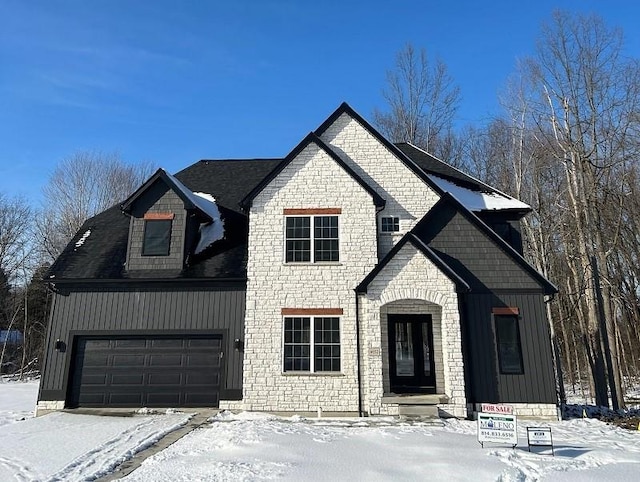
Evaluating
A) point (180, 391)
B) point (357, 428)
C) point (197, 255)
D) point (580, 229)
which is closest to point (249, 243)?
point (197, 255)

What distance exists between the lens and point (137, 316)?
1248 centimetres

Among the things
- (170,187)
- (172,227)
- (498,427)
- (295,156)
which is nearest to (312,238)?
(295,156)

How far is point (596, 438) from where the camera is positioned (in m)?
8.85

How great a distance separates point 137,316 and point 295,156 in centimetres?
704

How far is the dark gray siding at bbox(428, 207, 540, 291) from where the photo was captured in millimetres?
11938


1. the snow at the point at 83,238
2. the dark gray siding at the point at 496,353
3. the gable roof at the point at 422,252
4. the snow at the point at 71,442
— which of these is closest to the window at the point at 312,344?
the gable roof at the point at 422,252

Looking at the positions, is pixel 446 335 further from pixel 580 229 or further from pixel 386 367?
pixel 580 229

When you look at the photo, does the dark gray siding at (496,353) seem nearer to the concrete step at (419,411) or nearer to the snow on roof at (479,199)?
the concrete step at (419,411)

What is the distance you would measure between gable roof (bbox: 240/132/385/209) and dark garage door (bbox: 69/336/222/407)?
4584mm

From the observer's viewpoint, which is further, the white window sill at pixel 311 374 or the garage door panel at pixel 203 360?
the garage door panel at pixel 203 360

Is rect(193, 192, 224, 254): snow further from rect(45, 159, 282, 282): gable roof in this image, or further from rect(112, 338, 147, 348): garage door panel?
rect(112, 338, 147, 348): garage door panel

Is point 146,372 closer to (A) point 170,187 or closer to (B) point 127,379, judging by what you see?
(B) point 127,379

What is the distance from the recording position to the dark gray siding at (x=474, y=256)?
11938mm

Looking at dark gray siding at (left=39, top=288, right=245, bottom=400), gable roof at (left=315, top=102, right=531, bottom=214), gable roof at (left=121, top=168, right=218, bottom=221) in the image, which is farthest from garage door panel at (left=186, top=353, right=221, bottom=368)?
gable roof at (left=315, top=102, right=531, bottom=214)
